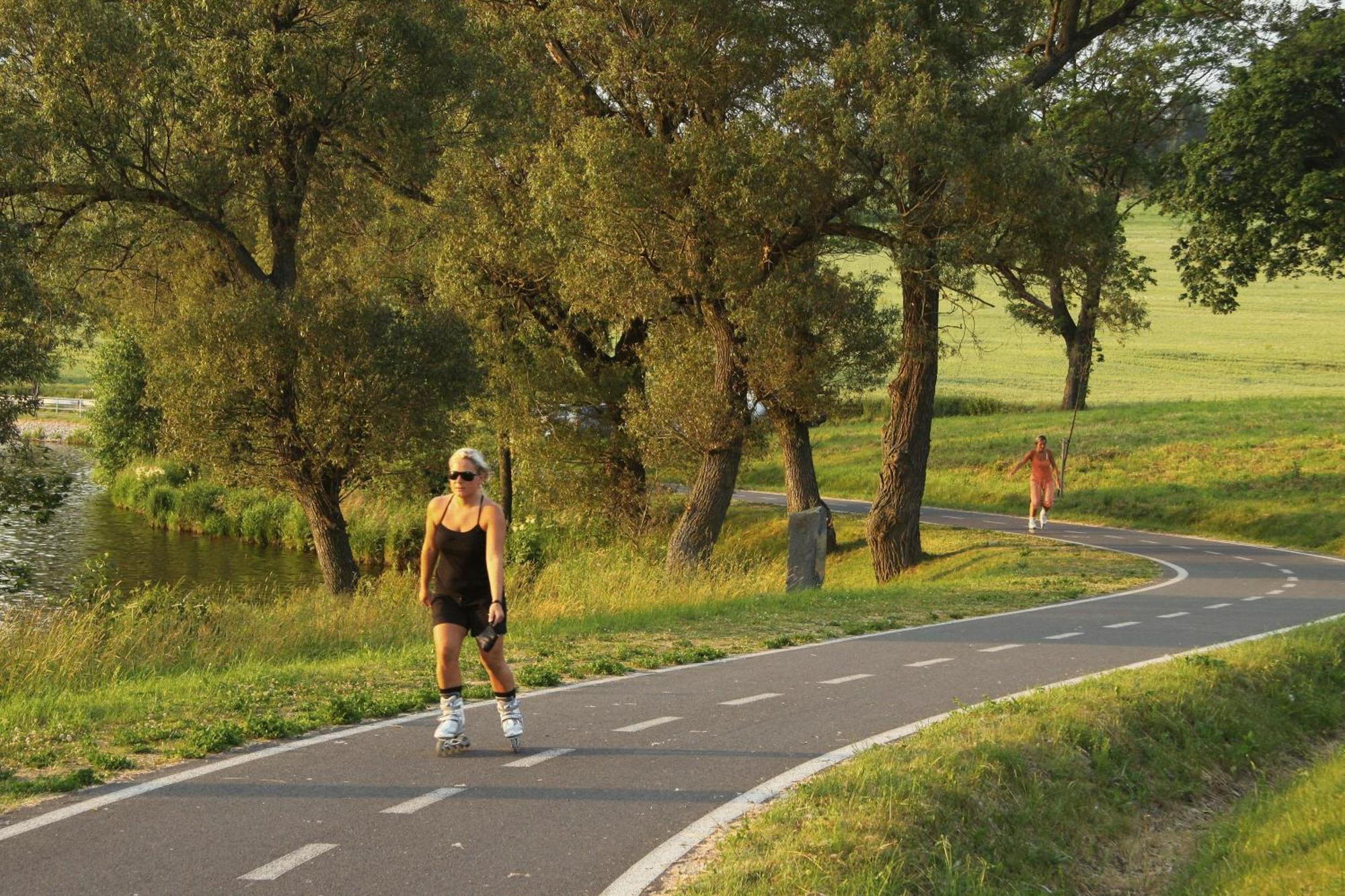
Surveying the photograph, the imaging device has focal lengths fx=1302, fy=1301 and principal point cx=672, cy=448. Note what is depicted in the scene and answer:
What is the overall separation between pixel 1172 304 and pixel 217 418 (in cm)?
7522

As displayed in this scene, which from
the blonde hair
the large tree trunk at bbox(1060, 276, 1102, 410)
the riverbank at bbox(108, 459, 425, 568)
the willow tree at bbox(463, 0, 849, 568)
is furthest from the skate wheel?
the large tree trunk at bbox(1060, 276, 1102, 410)

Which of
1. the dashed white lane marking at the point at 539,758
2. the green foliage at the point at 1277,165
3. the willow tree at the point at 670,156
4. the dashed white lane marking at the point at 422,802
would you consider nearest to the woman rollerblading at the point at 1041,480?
the green foliage at the point at 1277,165

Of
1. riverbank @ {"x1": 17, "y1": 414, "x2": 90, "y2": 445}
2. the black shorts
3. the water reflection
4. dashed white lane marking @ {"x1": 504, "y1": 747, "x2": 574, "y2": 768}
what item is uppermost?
riverbank @ {"x1": 17, "y1": 414, "x2": 90, "y2": 445}

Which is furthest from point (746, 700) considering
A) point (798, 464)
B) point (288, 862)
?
point (798, 464)

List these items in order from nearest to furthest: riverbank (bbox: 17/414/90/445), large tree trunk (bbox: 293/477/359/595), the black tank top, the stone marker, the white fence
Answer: the black tank top → the stone marker → large tree trunk (bbox: 293/477/359/595) → riverbank (bbox: 17/414/90/445) → the white fence

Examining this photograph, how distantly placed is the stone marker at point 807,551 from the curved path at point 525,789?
7.23 metres

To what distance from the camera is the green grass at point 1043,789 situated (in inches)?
240

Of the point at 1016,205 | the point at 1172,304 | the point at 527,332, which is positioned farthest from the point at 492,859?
the point at 1172,304

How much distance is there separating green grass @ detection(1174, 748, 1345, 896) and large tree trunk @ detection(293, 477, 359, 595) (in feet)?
62.1

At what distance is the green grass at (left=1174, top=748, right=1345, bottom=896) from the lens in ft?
23.4

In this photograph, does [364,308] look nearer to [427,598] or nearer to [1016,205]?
[1016,205]

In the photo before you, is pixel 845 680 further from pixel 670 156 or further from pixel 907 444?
pixel 907 444

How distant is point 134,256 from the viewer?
84.2 feet

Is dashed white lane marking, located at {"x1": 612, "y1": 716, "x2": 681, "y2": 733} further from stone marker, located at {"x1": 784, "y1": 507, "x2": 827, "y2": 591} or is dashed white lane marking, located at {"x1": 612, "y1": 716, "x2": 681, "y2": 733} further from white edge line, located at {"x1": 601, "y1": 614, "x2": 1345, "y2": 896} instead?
stone marker, located at {"x1": 784, "y1": 507, "x2": 827, "y2": 591}
